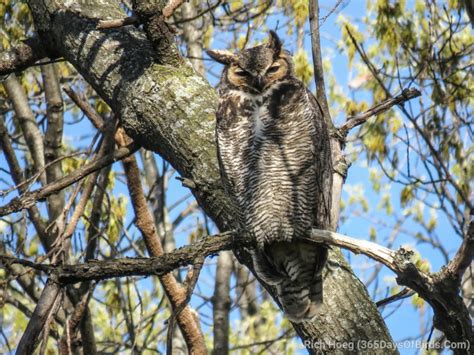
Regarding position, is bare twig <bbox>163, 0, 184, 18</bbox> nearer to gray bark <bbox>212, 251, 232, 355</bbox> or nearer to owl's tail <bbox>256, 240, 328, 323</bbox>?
owl's tail <bbox>256, 240, 328, 323</bbox>

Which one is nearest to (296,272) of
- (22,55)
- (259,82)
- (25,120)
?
(259,82)

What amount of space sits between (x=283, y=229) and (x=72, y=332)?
125cm

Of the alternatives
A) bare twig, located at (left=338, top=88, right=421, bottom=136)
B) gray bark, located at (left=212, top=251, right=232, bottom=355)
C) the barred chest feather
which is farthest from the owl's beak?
gray bark, located at (left=212, top=251, right=232, bottom=355)

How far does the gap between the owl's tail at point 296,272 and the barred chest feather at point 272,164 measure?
7 centimetres

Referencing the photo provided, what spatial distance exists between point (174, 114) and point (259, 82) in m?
0.56

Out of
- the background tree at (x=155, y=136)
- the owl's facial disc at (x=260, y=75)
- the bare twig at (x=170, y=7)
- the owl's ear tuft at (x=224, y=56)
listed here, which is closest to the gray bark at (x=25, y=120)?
the background tree at (x=155, y=136)

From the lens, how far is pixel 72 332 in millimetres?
3805

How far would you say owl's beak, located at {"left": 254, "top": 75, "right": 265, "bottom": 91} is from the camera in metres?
3.53

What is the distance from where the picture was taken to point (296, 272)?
334 cm

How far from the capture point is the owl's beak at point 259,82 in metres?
3.53

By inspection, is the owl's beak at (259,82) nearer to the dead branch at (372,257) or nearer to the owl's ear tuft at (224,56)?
the owl's ear tuft at (224,56)

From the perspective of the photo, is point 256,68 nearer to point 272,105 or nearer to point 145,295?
point 272,105

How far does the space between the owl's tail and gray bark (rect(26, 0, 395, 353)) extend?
0.22 feet

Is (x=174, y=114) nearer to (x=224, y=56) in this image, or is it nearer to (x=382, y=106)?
(x=224, y=56)
